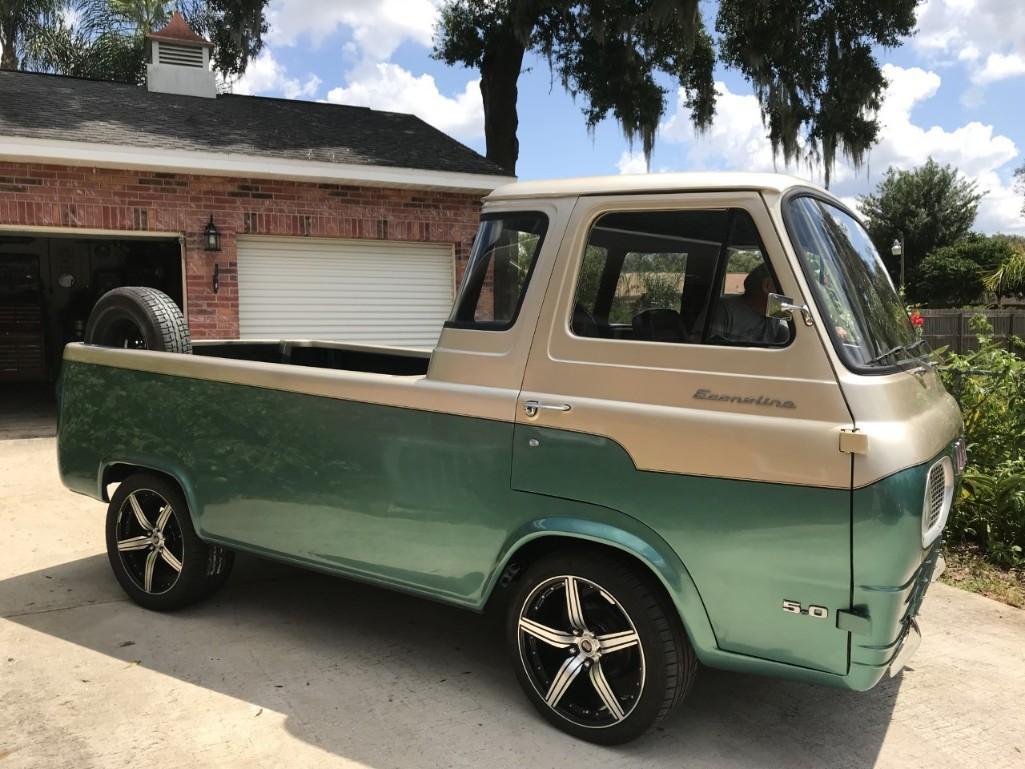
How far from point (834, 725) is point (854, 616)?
985 mm

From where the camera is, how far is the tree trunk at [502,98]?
16344 mm

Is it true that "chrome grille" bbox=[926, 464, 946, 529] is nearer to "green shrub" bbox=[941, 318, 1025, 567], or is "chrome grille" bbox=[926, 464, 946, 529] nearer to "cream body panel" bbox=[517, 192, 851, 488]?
"cream body panel" bbox=[517, 192, 851, 488]

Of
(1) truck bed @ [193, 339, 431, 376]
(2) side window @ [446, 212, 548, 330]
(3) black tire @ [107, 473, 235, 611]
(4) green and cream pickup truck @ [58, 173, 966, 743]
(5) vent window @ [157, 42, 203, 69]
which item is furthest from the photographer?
(5) vent window @ [157, 42, 203, 69]

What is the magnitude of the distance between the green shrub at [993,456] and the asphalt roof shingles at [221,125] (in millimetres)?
7100

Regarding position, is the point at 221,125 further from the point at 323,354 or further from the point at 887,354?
the point at 887,354

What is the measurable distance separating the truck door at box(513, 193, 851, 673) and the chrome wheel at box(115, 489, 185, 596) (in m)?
2.17

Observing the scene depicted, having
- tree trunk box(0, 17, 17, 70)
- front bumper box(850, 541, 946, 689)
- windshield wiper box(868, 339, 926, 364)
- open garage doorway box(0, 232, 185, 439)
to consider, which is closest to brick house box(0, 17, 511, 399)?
open garage doorway box(0, 232, 185, 439)

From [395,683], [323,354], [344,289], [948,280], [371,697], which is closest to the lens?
[371,697]

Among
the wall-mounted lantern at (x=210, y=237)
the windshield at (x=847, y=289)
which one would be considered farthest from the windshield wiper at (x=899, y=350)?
the wall-mounted lantern at (x=210, y=237)

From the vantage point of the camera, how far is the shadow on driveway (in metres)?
3.06

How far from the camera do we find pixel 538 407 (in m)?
3.05

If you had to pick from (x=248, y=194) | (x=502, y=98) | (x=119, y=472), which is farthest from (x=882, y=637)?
(x=502, y=98)

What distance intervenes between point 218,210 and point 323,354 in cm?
520

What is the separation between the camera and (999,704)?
11.4 feet
